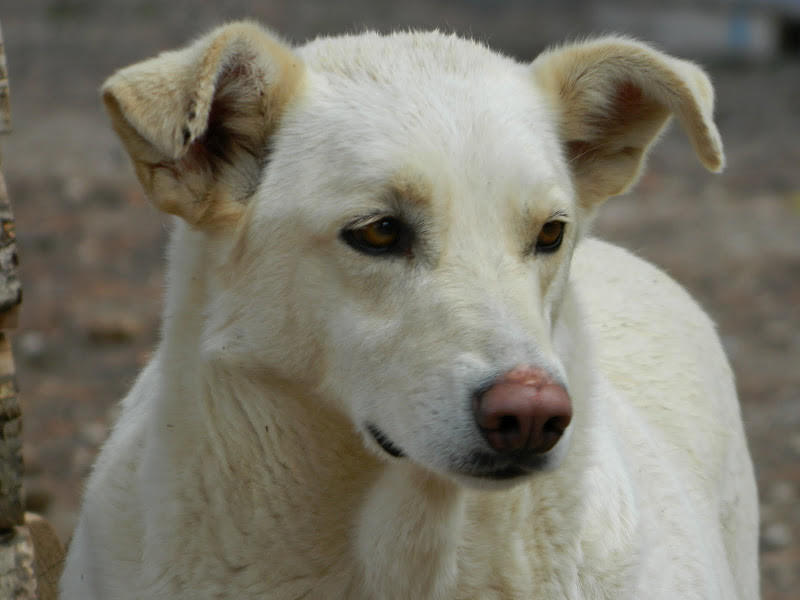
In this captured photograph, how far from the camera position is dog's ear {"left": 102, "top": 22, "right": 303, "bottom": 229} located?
2746mm

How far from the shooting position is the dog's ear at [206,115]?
9.01ft

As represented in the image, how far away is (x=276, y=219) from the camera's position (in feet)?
9.86

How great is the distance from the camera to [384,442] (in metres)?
2.90

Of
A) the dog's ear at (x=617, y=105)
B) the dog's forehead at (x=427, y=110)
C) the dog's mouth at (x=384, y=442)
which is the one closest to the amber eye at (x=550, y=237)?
the dog's forehead at (x=427, y=110)

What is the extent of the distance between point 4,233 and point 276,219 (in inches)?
32.4

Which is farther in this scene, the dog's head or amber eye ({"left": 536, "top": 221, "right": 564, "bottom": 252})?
amber eye ({"left": 536, "top": 221, "right": 564, "bottom": 252})

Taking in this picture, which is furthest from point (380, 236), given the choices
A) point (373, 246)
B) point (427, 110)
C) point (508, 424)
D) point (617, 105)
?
point (617, 105)

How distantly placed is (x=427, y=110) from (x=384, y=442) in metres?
0.79

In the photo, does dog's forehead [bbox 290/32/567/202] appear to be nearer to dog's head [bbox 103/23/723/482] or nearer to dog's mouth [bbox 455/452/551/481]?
dog's head [bbox 103/23/723/482]

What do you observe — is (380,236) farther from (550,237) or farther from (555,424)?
(555,424)

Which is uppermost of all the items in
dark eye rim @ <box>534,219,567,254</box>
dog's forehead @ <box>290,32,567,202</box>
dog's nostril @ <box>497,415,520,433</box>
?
dog's forehead @ <box>290,32,567,202</box>

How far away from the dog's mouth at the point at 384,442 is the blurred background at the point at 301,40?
1596mm

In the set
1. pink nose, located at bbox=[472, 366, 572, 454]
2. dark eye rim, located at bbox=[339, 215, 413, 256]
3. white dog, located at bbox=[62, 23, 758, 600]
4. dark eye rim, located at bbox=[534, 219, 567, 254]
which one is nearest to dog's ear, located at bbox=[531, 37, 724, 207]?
white dog, located at bbox=[62, 23, 758, 600]

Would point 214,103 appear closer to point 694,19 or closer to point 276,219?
point 276,219
